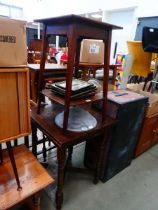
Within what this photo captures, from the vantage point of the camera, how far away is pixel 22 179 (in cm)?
106

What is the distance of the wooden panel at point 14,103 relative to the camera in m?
0.78

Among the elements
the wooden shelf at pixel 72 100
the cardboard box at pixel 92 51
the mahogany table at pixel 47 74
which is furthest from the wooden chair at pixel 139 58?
the wooden shelf at pixel 72 100

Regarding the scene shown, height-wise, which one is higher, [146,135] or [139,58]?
[139,58]

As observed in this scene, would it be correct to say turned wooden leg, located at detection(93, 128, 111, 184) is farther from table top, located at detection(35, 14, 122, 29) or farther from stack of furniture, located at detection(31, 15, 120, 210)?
table top, located at detection(35, 14, 122, 29)

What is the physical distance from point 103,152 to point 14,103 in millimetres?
958

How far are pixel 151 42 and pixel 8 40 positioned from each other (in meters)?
2.26

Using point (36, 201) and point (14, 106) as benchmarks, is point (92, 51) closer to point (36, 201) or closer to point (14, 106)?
point (14, 106)

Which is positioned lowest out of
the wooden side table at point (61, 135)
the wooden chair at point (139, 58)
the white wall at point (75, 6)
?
the wooden side table at point (61, 135)

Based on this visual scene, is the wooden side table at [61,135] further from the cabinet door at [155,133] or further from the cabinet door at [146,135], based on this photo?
the cabinet door at [155,133]

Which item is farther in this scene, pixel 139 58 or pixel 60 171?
pixel 139 58

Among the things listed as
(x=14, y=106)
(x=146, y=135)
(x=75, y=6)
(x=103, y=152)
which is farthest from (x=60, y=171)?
(x=75, y=6)

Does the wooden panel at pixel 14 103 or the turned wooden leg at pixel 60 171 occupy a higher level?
the wooden panel at pixel 14 103

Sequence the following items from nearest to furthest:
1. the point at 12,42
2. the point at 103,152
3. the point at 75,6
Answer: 1. the point at 12,42
2. the point at 103,152
3. the point at 75,6

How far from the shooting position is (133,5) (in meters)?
4.90
